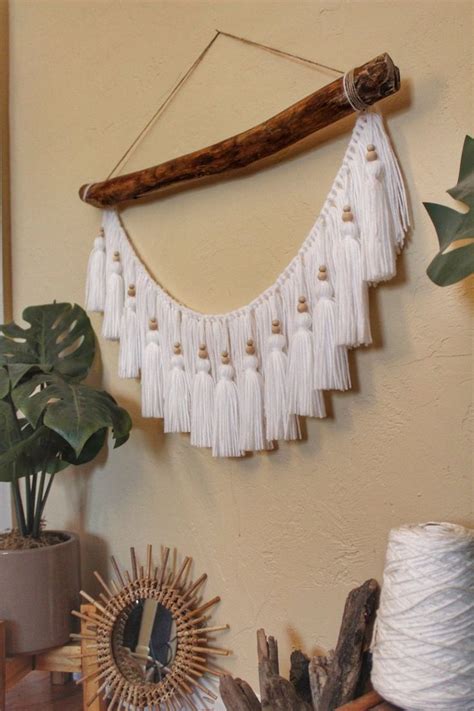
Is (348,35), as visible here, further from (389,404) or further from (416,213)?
(389,404)

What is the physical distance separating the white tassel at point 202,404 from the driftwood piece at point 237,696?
34 centimetres

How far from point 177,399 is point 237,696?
1.45ft

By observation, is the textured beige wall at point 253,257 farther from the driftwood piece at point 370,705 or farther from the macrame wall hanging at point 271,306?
the driftwood piece at point 370,705

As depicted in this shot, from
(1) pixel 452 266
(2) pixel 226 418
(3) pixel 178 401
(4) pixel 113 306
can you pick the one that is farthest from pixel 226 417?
(1) pixel 452 266

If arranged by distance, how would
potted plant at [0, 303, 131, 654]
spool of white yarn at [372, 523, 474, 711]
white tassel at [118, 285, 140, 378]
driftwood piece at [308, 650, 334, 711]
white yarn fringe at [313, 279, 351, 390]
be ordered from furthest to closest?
white tassel at [118, 285, 140, 378] < potted plant at [0, 303, 131, 654] < white yarn fringe at [313, 279, 351, 390] < driftwood piece at [308, 650, 334, 711] < spool of white yarn at [372, 523, 474, 711]

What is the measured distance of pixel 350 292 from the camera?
92cm

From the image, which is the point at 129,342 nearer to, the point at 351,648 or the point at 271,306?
the point at 271,306

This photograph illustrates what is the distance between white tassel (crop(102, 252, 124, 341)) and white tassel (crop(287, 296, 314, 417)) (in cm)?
36

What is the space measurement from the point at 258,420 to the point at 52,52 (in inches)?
35.5

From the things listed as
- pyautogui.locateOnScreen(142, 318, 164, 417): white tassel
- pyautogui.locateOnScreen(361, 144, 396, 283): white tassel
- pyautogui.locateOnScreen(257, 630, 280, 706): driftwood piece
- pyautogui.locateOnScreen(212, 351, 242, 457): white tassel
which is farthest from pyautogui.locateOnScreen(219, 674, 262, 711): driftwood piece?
pyautogui.locateOnScreen(361, 144, 396, 283): white tassel

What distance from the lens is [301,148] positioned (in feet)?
3.35

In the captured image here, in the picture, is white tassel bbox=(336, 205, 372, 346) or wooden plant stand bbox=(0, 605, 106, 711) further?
wooden plant stand bbox=(0, 605, 106, 711)

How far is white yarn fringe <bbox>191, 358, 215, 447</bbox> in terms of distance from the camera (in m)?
1.07

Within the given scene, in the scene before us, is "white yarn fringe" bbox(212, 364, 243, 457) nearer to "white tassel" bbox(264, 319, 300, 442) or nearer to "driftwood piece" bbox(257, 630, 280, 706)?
"white tassel" bbox(264, 319, 300, 442)
